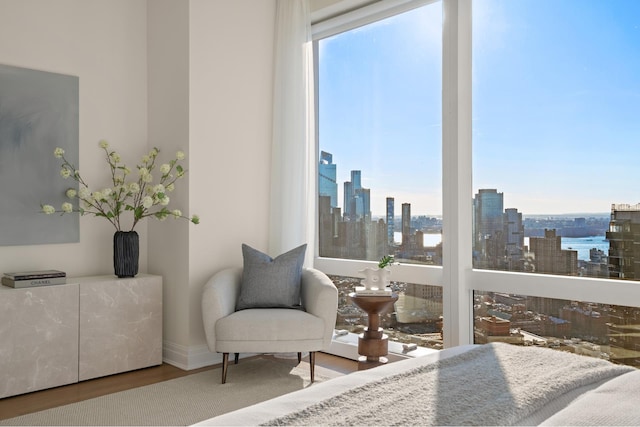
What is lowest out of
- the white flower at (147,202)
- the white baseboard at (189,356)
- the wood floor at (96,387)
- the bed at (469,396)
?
the wood floor at (96,387)

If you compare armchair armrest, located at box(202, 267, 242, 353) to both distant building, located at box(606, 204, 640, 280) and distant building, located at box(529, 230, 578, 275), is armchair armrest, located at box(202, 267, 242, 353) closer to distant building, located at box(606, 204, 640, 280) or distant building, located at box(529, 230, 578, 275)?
distant building, located at box(529, 230, 578, 275)

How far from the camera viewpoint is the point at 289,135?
439 cm

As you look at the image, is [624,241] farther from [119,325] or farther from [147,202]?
[119,325]

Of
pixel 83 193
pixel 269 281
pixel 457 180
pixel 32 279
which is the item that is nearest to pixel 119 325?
pixel 32 279

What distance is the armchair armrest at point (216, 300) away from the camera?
350 cm

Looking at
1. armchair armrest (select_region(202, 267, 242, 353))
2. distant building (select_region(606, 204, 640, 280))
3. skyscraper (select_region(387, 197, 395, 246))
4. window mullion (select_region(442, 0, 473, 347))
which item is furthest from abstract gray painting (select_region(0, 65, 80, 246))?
distant building (select_region(606, 204, 640, 280))

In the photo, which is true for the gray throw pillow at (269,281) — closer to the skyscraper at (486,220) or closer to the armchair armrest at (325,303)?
the armchair armrest at (325,303)

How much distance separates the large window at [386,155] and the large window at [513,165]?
1cm

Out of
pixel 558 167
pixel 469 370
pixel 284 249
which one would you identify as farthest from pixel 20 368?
pixel 558 167

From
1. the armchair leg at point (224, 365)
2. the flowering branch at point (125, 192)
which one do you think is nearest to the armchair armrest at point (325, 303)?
the armchair leg at point (224, 365)

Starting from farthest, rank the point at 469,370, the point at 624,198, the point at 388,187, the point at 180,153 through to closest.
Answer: the point at 388,187
the point at 180,153
the point at 624,198
the point at 469,370

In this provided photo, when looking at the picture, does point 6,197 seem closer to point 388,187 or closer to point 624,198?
point 388,187

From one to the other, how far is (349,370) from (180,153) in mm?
1937

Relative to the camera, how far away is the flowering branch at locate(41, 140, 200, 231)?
12.4ft
